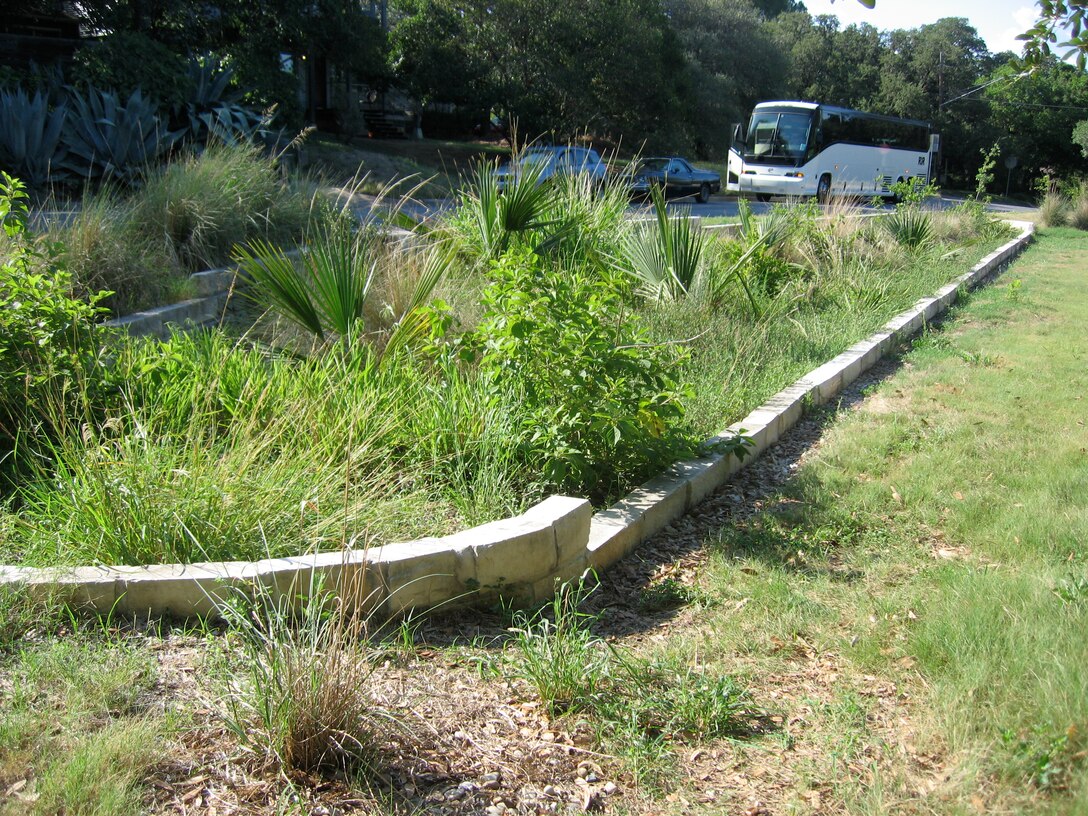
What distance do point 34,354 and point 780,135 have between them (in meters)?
30.0

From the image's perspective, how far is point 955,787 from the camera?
2.49 metres

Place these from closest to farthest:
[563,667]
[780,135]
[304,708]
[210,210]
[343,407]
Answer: [304,708]
[563,667]
[343,407]
[210,210]
[780,135]

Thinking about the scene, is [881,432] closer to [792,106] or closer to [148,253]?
[148,253]

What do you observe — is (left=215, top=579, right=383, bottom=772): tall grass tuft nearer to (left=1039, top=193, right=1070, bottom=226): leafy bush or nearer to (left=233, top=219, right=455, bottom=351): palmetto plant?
(left=233, top=219, right=455, bottom=351): palmetto plant

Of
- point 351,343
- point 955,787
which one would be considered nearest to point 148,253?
point 351,343

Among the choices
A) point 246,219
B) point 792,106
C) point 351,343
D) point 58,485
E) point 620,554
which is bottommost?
point 620,554

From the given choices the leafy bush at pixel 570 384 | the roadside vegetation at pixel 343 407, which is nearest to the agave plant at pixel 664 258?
the roadside vegetation at pixel 343 407

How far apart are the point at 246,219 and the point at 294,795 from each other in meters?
6.90

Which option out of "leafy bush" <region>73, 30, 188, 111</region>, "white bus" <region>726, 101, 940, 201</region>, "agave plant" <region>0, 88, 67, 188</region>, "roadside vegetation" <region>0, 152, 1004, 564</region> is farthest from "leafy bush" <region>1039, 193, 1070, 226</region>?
"agave plant" <region>0, 88, 67, 188</region>

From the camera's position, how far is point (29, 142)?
9.73 metres

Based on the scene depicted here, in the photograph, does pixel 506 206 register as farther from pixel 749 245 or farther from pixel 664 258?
pixel 749 245

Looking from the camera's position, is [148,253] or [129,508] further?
[148,253]

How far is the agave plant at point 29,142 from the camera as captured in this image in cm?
959

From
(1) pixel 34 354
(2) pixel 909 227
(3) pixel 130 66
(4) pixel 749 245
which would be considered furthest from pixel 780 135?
(1) pixel 34 354
